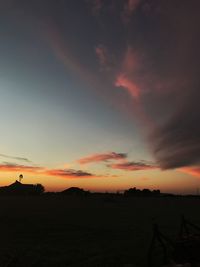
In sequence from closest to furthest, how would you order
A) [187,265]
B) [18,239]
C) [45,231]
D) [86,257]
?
[187,265] < [86,257] < [18,239] < [45,231]

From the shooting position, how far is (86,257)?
92.1ft

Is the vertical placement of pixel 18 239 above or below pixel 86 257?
above

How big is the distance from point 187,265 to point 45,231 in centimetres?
2617

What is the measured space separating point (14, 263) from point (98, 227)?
76.9 ft

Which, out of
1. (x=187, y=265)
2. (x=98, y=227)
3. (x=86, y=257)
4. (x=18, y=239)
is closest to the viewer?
(x=187, y=265)

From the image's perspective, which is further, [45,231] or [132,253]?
[45,231]

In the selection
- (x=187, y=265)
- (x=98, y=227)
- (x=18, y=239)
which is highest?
(x=98, y=227)

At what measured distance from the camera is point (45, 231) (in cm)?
4309

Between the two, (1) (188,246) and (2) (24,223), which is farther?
(2) (24,223)

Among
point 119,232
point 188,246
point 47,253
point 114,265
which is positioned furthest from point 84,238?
point 188,246

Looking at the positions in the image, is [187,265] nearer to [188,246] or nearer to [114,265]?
[188,246]

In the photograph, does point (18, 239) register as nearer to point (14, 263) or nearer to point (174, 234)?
point (14, 263)

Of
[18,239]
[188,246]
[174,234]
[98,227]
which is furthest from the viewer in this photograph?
[98,227]

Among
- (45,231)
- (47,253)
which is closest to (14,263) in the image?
(47,253)
